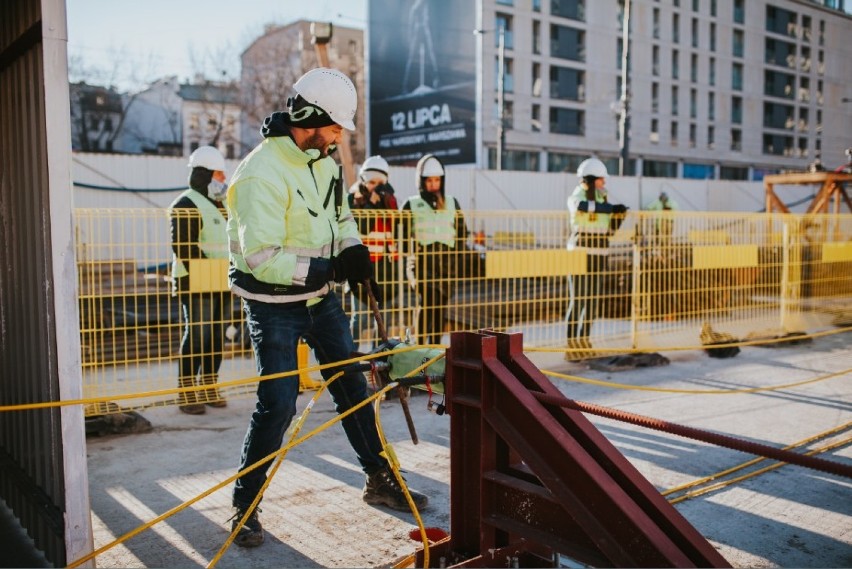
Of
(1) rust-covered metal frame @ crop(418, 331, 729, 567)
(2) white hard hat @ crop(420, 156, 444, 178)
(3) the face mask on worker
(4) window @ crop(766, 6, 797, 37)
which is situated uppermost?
(4) window @ crop(766, 6, 797, 37)

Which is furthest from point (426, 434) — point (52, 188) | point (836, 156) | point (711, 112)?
point (836, 156)

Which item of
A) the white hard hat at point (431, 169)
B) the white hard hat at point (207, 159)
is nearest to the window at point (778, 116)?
the white hard hat at point (431, 169)

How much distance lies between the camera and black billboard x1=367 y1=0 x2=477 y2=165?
40.6 metres

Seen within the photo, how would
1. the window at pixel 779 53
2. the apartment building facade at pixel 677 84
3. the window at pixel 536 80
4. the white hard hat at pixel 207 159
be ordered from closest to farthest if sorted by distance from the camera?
the white hard hat at pixel 207 159, the apartment building facade at pixel 677 84, the window at pixel 536 80, the window at pixel 779 53

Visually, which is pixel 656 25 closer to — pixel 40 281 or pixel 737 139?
pixel 737 139

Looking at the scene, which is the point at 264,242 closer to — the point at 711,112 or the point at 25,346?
the point at 25,346

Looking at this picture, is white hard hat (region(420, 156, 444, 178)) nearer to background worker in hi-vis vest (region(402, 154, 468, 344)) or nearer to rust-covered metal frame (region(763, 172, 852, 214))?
background worker in hi-vis vest (region(402, 154, 468, 344))

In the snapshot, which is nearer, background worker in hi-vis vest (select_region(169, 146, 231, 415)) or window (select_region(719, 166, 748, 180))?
background worker in hi-vis vest (select_region(169, 146, 231, 415))

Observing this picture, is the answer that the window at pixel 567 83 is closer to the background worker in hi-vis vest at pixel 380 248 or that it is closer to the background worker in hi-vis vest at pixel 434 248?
the background worker in hi-vis vest at pixel 434 248

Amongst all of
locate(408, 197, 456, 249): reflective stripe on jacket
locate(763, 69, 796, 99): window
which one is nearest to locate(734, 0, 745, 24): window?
locate(763, 69, 796, 99): window

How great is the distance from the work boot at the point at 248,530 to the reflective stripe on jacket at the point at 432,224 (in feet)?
11.3

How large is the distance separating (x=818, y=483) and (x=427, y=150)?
3980 centimetres

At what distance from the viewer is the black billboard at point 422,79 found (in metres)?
→ 40.6

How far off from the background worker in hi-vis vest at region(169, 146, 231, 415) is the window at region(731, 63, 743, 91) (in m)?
62.6
